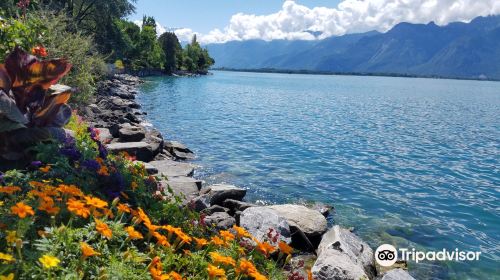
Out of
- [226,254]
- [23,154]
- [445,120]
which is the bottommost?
[445,120]

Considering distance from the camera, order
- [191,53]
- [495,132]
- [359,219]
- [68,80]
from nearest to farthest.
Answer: [359,219]
[68,80]
[495,132]
[191,53]

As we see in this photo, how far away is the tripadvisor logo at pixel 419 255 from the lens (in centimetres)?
1132

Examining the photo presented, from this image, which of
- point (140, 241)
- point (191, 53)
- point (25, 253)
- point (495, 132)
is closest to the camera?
point (25, 253)

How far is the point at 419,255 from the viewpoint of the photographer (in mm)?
11844

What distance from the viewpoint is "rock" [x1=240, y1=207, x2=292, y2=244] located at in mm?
9711

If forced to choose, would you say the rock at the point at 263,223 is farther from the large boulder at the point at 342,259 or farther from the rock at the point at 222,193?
the rock at the point at 222,193

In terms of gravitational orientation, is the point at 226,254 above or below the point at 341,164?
above

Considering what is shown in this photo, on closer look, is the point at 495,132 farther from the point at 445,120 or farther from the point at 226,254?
the point at 226,254

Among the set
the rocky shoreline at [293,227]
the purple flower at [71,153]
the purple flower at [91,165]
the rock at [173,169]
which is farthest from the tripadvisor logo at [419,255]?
the purple flower at [71,153]

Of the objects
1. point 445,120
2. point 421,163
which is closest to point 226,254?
point 421,163

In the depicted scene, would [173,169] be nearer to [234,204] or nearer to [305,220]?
[234,204]

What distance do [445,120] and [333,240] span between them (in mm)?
42494

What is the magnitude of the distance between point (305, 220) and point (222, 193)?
3.14m

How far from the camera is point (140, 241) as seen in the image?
5.48 metres
